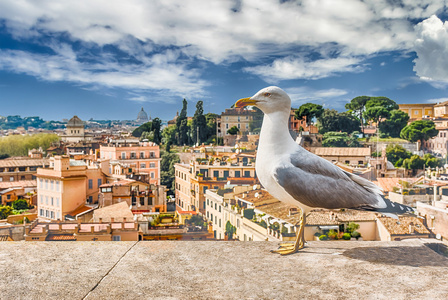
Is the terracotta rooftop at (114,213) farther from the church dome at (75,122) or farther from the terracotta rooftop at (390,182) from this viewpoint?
the terracotta rooftop at (390,182)

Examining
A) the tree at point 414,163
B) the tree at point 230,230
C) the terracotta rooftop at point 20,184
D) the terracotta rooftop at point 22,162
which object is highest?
the terracotta rooftop at point 22,162

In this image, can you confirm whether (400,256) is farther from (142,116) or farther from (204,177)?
(142,116)

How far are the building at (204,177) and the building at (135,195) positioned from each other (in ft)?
0.87

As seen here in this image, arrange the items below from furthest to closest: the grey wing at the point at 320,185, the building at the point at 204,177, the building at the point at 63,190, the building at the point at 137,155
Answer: the building at the point at 137,155, the building at the point at 63,190, the building at the point at 204,177, the grey wing at the point at 320,185

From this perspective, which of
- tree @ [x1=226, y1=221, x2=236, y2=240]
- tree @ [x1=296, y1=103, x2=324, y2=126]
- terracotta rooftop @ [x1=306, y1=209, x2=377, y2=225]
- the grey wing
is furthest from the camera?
tree @ [x1=296, y1=103, x2=324, y2=126]

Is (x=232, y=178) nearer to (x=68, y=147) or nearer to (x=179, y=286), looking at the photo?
(x=68, y=147)

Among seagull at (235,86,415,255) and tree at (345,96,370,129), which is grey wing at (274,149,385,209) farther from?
tree at (345,96,370,129)

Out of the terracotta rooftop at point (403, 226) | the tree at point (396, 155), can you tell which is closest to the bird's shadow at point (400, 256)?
the terracotta rooftop at point (403, 226)

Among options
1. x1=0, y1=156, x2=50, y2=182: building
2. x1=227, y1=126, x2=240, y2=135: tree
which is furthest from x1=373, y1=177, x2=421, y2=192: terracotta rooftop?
x1=0, y1=156, x2=50, y2=182: building

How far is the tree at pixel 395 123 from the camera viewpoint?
721cm

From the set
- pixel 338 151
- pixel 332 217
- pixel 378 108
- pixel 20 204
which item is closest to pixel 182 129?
pixel 20 204

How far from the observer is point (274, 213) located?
3.94m

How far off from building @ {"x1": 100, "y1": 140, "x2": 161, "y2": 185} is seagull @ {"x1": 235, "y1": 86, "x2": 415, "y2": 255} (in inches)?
173

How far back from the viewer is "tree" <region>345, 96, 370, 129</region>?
6150mm
